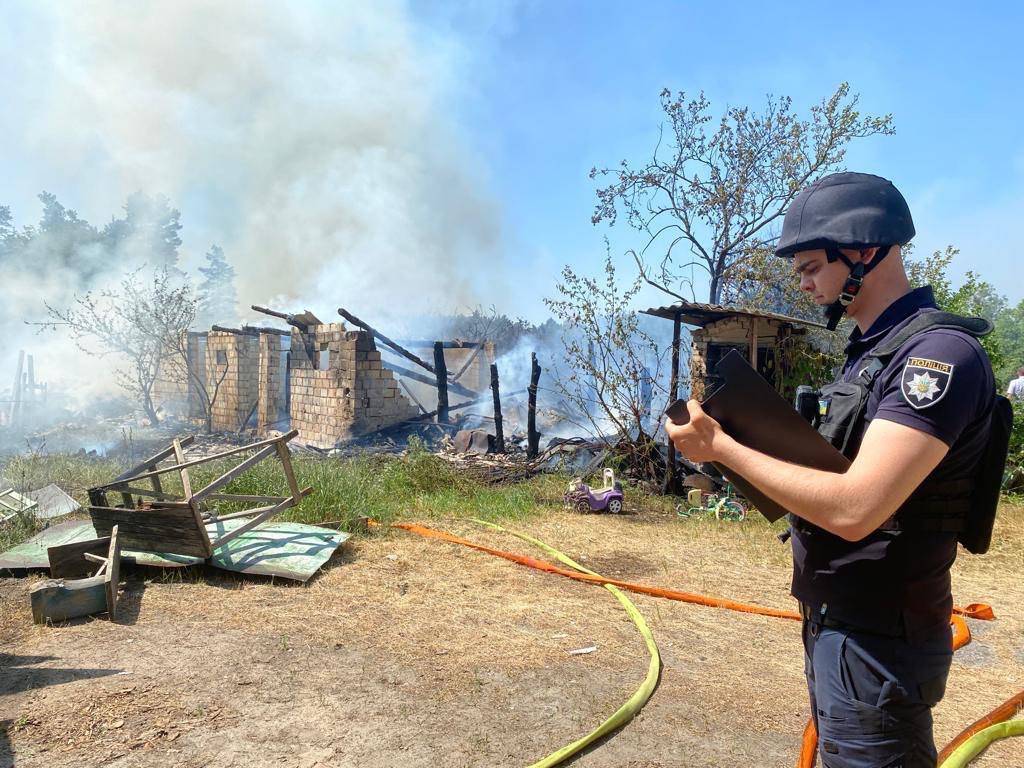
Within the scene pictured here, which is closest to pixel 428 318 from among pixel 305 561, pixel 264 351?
pixel 264 351

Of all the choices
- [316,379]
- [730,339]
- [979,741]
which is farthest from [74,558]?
[316,379]

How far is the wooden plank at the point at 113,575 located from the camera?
14.2 ft

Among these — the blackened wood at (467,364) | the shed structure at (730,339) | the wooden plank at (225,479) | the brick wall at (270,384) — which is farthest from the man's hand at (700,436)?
the brick wall at (270,384)

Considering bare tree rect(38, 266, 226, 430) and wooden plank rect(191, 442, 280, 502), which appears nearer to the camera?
wooden plank rect(191, 442, 280, 502)

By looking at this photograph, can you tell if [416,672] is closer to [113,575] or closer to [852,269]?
[113,575]

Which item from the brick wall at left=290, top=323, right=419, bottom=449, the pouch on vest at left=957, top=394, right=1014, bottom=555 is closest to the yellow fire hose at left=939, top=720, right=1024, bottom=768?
the pouch on vest at left=957, top=394, right=1014, bottom=555

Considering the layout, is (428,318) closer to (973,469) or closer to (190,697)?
(190,697)

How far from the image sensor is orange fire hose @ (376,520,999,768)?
2871 mm

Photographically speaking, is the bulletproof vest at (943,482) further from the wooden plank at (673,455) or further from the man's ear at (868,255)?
the wooden plank at (673,455)

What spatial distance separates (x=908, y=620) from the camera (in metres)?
1.45

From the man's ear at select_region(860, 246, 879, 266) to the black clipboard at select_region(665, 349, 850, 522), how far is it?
1.19 feet

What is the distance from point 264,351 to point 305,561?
12400 mm

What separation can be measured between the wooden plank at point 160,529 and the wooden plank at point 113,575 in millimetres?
92

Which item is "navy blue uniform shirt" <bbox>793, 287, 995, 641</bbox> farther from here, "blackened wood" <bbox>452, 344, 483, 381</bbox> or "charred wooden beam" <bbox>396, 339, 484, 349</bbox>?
"blackened wood" <bbox>452, 344, 483, 381</bbox>
